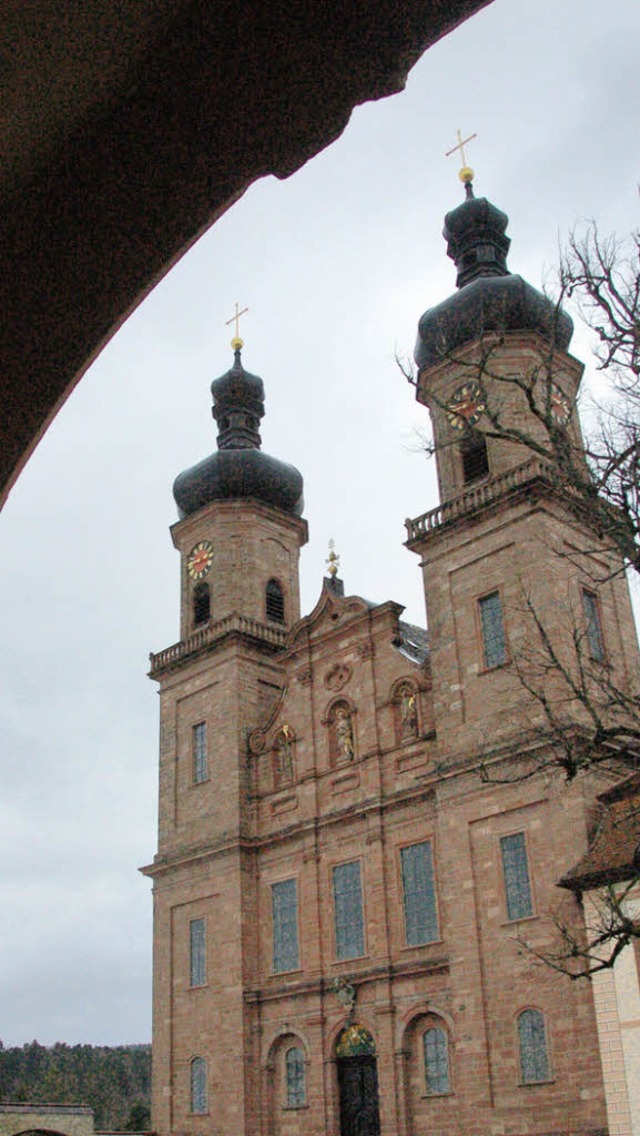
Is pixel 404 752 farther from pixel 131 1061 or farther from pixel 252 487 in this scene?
pixel 131 1061

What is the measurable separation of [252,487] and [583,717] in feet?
56.4

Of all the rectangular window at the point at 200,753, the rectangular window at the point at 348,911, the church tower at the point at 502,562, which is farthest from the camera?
the rectangular window at the point at 200,753

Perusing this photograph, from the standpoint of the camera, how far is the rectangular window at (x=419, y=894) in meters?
29.0

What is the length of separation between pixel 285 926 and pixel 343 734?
5.35 m

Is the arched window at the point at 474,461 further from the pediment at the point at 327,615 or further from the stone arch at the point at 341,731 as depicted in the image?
the stone arch at the point at 341,731

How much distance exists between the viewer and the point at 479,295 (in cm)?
3381

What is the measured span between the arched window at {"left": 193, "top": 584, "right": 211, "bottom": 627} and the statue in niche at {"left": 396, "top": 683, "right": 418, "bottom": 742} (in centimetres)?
995

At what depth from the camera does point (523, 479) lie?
2942cm

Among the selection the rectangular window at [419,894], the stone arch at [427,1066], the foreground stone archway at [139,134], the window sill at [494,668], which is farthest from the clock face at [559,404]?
the stone arch at [427,1066]

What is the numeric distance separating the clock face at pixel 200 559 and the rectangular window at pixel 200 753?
5431 mm

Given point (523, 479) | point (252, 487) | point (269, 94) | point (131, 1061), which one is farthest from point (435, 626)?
point (131, 1061)

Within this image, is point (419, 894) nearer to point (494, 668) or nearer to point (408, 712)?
point (408, 712)

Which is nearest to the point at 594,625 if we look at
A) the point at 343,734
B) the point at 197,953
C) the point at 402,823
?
the point at 402,823

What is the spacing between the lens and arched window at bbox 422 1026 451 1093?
89.8 feet
